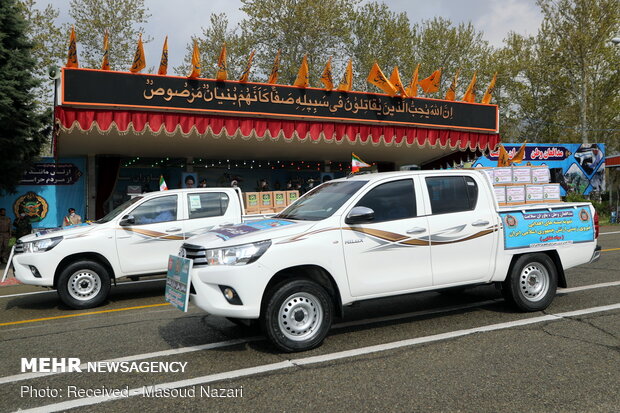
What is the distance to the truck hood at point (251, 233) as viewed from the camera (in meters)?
4.82

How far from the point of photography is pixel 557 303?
685 centimetres

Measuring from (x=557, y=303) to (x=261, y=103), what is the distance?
950 centimetres

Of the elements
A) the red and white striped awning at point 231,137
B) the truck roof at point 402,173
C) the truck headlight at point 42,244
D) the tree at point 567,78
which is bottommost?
the truck headlight at point 42,244

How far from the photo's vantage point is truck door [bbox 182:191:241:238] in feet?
28.9

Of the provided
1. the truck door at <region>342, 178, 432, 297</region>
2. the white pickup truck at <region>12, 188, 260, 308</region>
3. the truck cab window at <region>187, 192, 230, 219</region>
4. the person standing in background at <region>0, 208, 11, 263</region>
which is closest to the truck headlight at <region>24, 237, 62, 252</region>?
the white pickup truck at <region>12, 188, 260, 308</region>

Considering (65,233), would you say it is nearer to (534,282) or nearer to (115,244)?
(115,244)

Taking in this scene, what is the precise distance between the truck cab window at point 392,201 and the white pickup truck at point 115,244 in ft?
14.2

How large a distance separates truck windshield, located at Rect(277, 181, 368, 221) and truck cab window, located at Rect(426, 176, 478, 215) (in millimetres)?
925

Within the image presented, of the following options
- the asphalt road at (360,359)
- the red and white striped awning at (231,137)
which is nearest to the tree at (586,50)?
the red and white striped awning at (231,137)

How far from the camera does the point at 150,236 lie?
838 cm

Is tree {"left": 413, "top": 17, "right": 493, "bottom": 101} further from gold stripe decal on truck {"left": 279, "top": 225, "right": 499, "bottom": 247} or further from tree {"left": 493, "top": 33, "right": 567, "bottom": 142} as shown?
gold stripe decal on truck {"left": 279, "top": 225, "right": 499, "bottom": 247}

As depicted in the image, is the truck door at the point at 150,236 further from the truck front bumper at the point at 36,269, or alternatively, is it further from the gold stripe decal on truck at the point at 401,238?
the gold stripe decal on truck at the point at 401,238

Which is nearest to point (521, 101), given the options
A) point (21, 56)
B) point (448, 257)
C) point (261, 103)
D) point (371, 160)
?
point (371, 160)

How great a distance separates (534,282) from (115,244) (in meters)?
6.58
